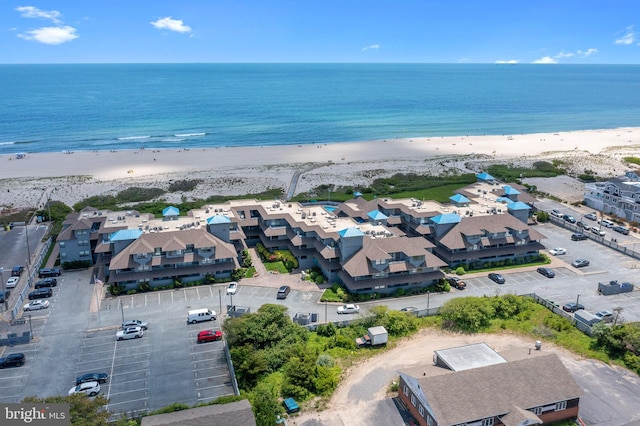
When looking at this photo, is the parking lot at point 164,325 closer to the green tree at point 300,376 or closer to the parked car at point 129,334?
the parked car at point 129,334

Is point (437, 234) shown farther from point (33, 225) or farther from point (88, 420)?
point (33, 225)

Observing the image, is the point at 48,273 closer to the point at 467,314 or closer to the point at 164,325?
the point at 164,325

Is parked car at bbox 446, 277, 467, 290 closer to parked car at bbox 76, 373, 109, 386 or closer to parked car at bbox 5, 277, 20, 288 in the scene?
parked car at bbox 76, 373, 109, 386

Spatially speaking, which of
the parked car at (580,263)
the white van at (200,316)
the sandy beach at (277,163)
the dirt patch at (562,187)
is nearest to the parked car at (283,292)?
the white van at (200,316)

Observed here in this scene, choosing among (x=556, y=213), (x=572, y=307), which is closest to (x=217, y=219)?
(x=572, y=307)

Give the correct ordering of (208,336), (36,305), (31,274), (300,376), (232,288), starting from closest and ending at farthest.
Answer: (300,376) → (208,336) → (36,305) → (232,288) → (31,274)

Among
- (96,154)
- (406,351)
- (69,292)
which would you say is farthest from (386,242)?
(96,154)
